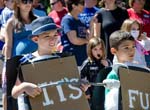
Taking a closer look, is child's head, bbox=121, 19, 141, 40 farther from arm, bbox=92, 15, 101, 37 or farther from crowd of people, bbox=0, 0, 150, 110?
arm, bbox=92, 15, 101, 37

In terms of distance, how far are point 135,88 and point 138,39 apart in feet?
9.15

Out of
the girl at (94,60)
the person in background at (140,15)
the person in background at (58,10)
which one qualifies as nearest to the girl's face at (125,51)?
the girl at (94,60)

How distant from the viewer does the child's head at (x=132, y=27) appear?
6.29 meters

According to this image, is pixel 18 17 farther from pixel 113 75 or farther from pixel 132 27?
pixel 113 75

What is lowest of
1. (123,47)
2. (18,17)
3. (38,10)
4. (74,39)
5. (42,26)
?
(74,39)

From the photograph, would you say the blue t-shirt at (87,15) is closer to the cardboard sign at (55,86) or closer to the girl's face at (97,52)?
the girl's face at (97,52)

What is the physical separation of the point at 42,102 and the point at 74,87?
0.87ft

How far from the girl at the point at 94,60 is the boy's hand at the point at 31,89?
2370 mm

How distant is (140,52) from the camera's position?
6.41 m

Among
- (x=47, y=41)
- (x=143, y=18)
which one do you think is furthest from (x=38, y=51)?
(x=143, y=18)

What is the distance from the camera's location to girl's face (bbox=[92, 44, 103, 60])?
6.18m

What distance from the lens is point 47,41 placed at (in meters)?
3.85

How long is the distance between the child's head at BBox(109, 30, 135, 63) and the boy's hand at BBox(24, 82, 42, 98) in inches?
30.4

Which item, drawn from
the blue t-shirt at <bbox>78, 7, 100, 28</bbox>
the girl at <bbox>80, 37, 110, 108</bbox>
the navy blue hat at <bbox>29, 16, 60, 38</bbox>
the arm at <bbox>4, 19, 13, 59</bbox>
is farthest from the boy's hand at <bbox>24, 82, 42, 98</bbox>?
the blue t-shirt at <bbox>78, 7, 100, 28</bbox>
